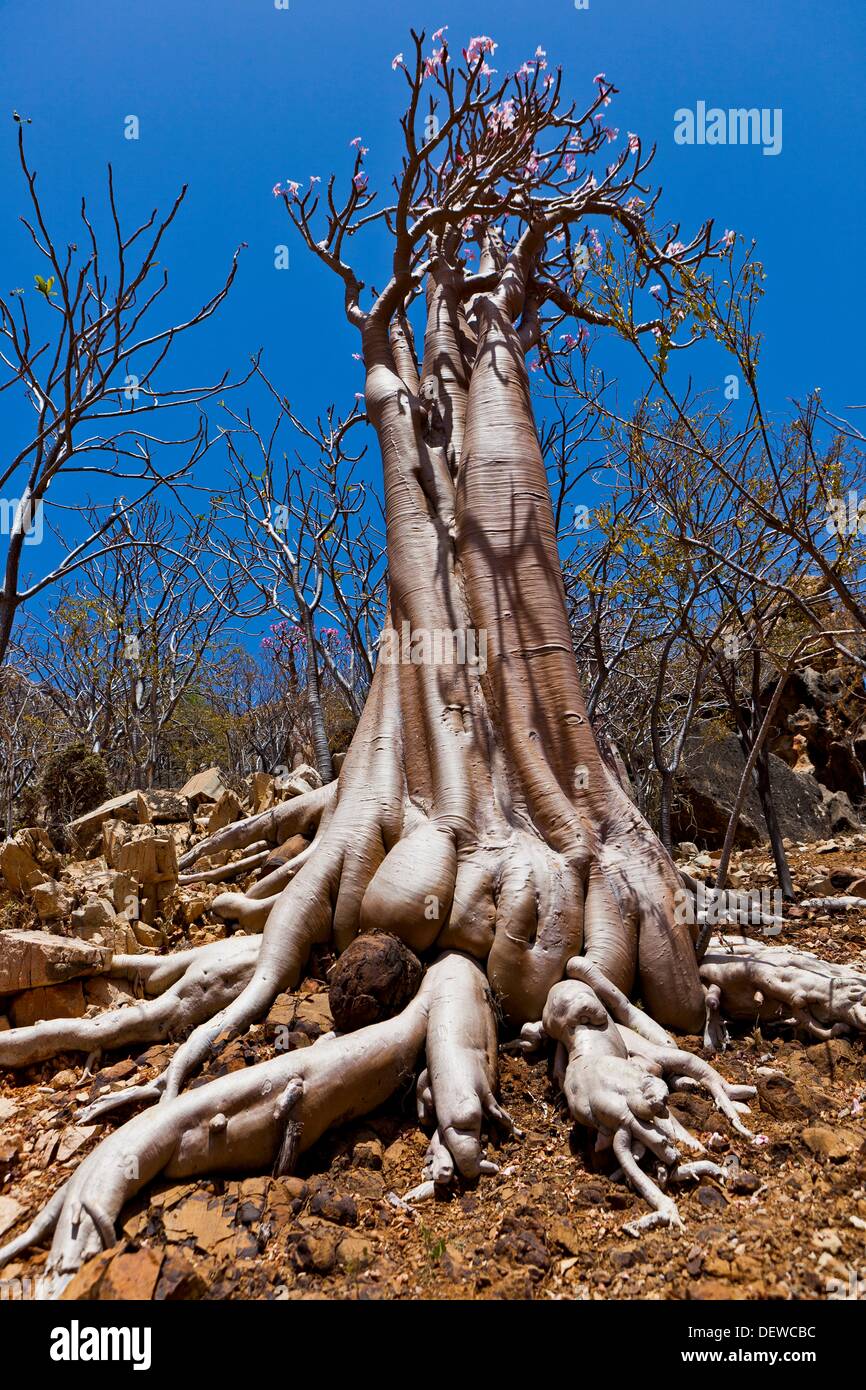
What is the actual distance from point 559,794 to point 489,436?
8.08ft

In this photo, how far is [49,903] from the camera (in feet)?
16.1

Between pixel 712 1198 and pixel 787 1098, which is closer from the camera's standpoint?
pixel 712 1198

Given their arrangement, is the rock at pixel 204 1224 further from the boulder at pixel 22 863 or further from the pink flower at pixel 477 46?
the pink flower at pixel 477 46

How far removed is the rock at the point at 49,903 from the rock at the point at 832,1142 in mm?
4376

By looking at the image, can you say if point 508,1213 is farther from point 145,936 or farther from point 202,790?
point 202,790

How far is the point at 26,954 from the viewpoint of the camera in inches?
156

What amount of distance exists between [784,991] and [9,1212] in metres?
3.43

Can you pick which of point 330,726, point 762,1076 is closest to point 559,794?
point 762,1076

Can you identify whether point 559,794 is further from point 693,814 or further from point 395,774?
point 693,814

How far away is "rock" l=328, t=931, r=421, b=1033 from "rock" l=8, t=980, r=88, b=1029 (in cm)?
164

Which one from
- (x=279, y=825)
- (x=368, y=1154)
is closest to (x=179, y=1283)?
(x=368, y=1154)
